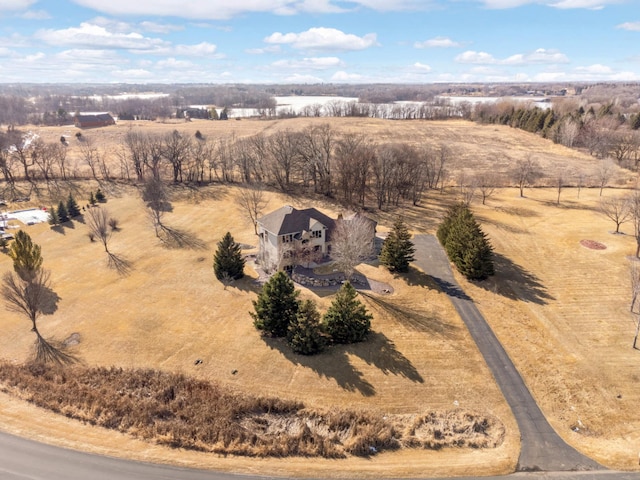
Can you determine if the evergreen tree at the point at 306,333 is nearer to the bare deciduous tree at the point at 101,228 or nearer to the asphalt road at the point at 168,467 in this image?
the asphalt road at the point at 168,467

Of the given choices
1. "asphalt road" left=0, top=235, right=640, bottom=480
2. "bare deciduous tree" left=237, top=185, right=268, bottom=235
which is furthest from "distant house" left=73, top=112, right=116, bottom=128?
"asphalt road" left=0, top=235, right=640, bottom=480

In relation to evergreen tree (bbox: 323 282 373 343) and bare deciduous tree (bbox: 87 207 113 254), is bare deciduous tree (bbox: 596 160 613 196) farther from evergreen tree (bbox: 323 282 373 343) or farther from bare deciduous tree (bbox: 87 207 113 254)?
bare deciduous tree (bbox: 87 207 113 254)

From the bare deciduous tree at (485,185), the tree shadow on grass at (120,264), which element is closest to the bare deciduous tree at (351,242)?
the tree shadow on grass at (120,264)

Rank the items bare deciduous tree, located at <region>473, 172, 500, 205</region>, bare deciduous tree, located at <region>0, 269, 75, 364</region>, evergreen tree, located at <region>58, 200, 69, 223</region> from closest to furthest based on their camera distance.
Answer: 1. bare deciduous tree, located at <region>0, 269, 75, 364</region>
2. evergreen tree, located at <region>58, 200, 69, 223</region>
3. bare deciduous tree, located at <region>473, 172, 500, 205</region>

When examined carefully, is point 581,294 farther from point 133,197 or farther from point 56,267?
point 133,197

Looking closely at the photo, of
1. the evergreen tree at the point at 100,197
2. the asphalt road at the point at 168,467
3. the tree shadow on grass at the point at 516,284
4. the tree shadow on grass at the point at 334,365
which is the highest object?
the evergreen tree at the point at 100,197

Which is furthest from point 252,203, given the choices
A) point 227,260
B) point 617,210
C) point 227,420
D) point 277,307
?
point 617,210

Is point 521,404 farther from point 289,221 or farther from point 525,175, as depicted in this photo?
point 525,175
